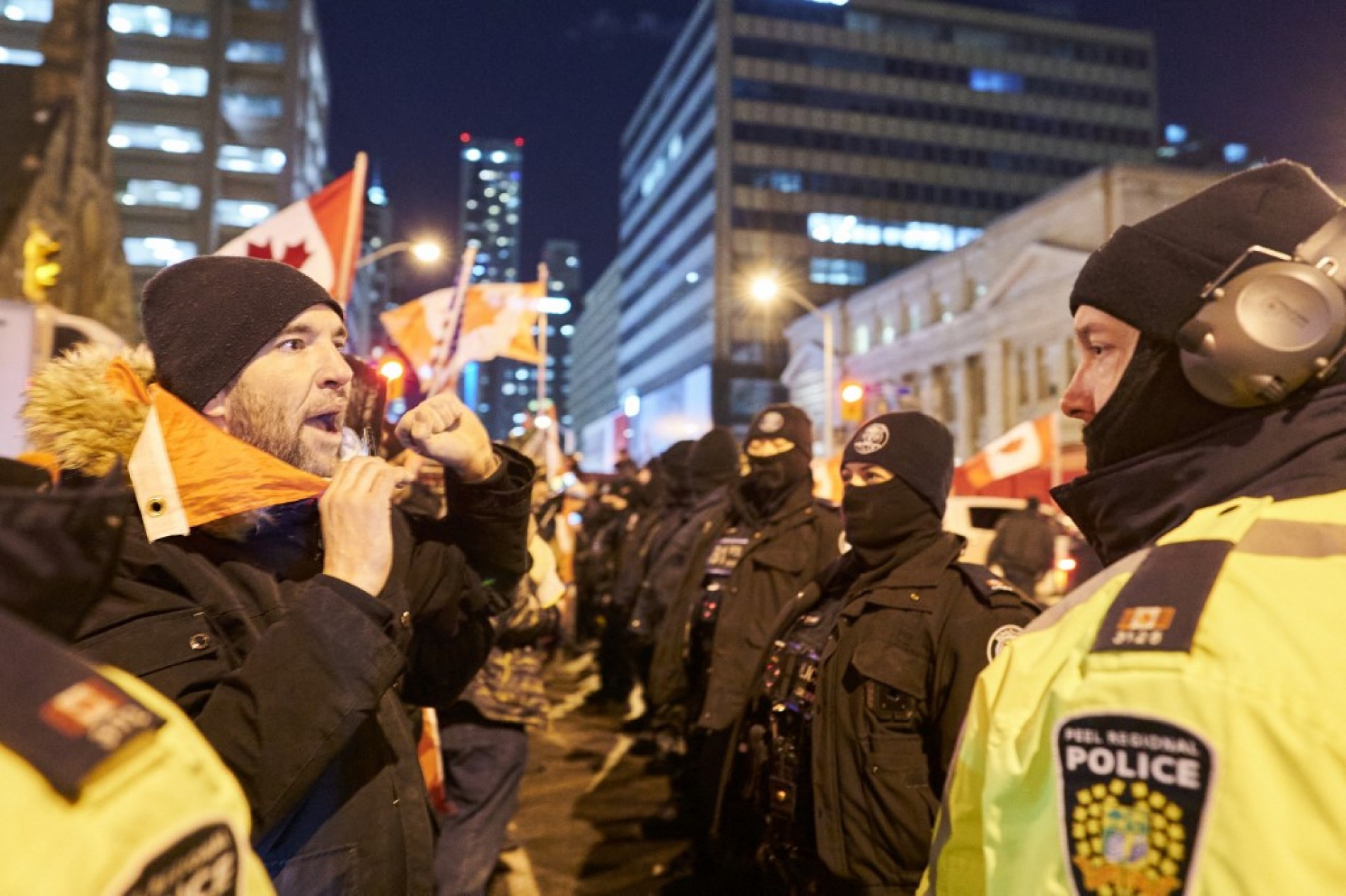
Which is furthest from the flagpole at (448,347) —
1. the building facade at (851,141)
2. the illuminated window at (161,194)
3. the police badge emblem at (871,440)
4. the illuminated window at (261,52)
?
the illuminated window at (261,52)

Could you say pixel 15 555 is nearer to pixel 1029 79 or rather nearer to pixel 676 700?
pixel 676 700

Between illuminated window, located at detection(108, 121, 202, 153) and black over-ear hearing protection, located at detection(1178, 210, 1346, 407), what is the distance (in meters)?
85.4

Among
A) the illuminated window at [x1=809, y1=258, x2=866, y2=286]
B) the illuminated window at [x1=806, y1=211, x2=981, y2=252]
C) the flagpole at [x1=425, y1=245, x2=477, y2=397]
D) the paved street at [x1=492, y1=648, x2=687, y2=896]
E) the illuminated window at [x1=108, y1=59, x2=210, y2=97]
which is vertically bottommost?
the paved street at [x1=492, y1=648, x2=687, y2=896]

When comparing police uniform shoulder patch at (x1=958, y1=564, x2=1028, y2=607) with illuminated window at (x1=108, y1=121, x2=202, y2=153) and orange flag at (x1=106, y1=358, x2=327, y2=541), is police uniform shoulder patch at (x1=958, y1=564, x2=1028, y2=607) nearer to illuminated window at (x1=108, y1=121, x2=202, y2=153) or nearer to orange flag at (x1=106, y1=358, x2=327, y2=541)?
orange flag at (x1=106, y1=358, x2=327, y2=541)

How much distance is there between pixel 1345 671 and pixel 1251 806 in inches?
7.1

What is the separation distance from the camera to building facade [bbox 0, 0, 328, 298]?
7306 centimetres

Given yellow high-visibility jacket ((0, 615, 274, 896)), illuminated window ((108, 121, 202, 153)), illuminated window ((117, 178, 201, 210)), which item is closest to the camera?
yellow high-visibility jacket ((0, 615, 274, 896))

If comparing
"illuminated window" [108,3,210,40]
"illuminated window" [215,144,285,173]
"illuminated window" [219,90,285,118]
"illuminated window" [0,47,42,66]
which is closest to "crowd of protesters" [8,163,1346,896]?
"illuminated window" [0,47,42,66]

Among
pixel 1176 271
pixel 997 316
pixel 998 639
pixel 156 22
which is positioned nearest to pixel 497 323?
pixel 998 639

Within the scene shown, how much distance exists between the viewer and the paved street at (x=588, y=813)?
5.76 metres

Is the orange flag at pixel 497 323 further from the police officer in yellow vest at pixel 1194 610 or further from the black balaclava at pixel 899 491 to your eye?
the police officer in yellow vest at pixel 1194 610

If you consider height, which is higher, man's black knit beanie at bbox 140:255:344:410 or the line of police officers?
man's black knit beanie at bbox 140:255:344:410

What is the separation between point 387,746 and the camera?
2.12 meters

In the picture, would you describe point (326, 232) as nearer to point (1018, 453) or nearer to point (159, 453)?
point (159, 453)
